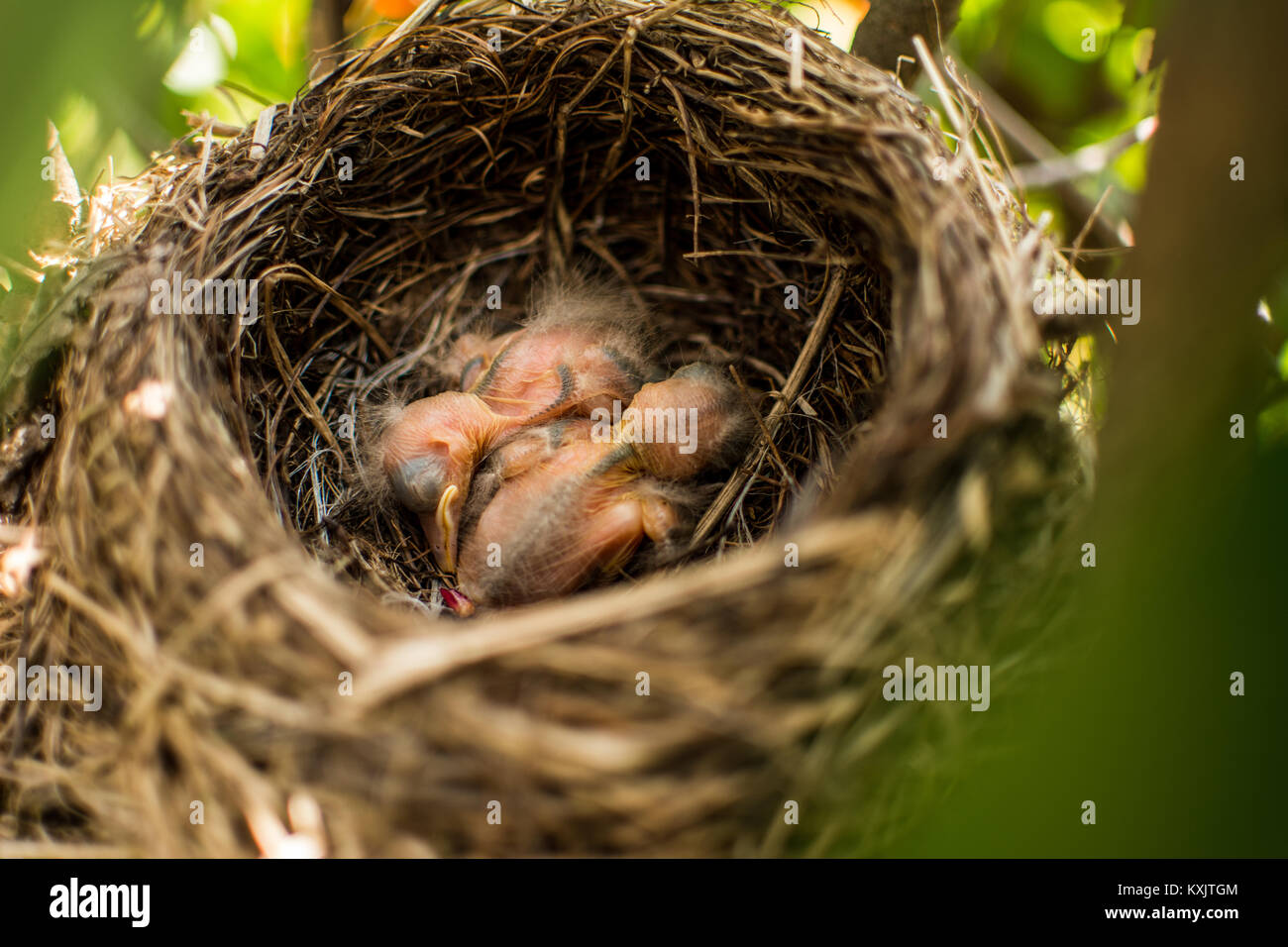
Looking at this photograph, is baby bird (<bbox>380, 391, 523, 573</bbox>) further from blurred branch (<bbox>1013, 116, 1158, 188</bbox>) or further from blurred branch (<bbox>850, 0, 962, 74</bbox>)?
blurred branch (<bbox>1013, 116, 1158, 188</bbox>)

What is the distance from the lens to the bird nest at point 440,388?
2.34 ft

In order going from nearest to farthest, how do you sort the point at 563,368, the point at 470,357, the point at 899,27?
the point at 899,27 < the point at 563,368 < the point at 470,357

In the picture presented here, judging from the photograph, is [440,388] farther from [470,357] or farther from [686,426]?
[686,426]

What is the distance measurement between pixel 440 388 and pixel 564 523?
1.59 feet

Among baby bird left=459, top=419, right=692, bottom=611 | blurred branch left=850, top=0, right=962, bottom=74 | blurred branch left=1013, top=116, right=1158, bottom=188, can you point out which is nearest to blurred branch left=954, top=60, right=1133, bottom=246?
blurred branch left=1013, top=116, right=1158, bottom=188

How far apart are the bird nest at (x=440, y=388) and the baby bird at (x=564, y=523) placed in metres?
0.07

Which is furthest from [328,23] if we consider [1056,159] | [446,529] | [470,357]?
[1056,159]

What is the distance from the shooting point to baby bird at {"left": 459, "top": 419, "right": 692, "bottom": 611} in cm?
126

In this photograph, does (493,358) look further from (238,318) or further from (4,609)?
(4,609)

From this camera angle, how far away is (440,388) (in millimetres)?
1581

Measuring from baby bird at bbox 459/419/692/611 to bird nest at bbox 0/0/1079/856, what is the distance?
7cm

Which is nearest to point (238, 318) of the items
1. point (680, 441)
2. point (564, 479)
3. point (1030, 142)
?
point (564, 479)

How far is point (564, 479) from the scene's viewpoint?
4.27 feet

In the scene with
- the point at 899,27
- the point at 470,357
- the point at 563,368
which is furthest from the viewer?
the point at 470,357
